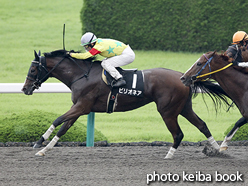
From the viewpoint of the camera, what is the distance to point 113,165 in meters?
5.10

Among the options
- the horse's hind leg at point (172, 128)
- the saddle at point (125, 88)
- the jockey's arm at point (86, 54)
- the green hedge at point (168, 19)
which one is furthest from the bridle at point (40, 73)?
the green hedge at point (168, 19)

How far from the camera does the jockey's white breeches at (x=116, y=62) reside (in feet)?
18.0

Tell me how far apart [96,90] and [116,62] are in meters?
0.47

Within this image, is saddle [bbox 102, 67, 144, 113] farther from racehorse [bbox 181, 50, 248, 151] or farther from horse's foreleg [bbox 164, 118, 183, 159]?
racehorse [bbox 181, 50, 248, 151]

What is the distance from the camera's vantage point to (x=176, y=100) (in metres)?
5.55

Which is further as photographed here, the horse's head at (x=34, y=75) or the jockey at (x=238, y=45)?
the jockey at (x=238, y=45)

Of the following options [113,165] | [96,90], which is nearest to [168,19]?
[96,90]

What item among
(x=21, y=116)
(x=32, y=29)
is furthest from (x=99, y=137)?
(x=32, y=29)

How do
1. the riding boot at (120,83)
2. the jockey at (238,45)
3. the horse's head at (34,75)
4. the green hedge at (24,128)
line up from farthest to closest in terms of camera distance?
the green hedge at (24,128), the jockey at (238,45), the horse's head at (34,75), the riding boot at (120,83)

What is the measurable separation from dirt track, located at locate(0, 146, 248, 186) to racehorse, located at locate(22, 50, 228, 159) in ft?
1.03

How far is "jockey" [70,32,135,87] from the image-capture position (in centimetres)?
550

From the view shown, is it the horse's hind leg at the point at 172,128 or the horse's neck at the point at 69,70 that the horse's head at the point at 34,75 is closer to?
the horse's neck at the point at 69,70

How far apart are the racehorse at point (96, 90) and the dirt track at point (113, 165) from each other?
1.03 feet

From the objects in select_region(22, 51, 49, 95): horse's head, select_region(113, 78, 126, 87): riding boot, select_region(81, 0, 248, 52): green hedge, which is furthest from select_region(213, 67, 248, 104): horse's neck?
select_region(81, 0, 248, 52): green hedge
